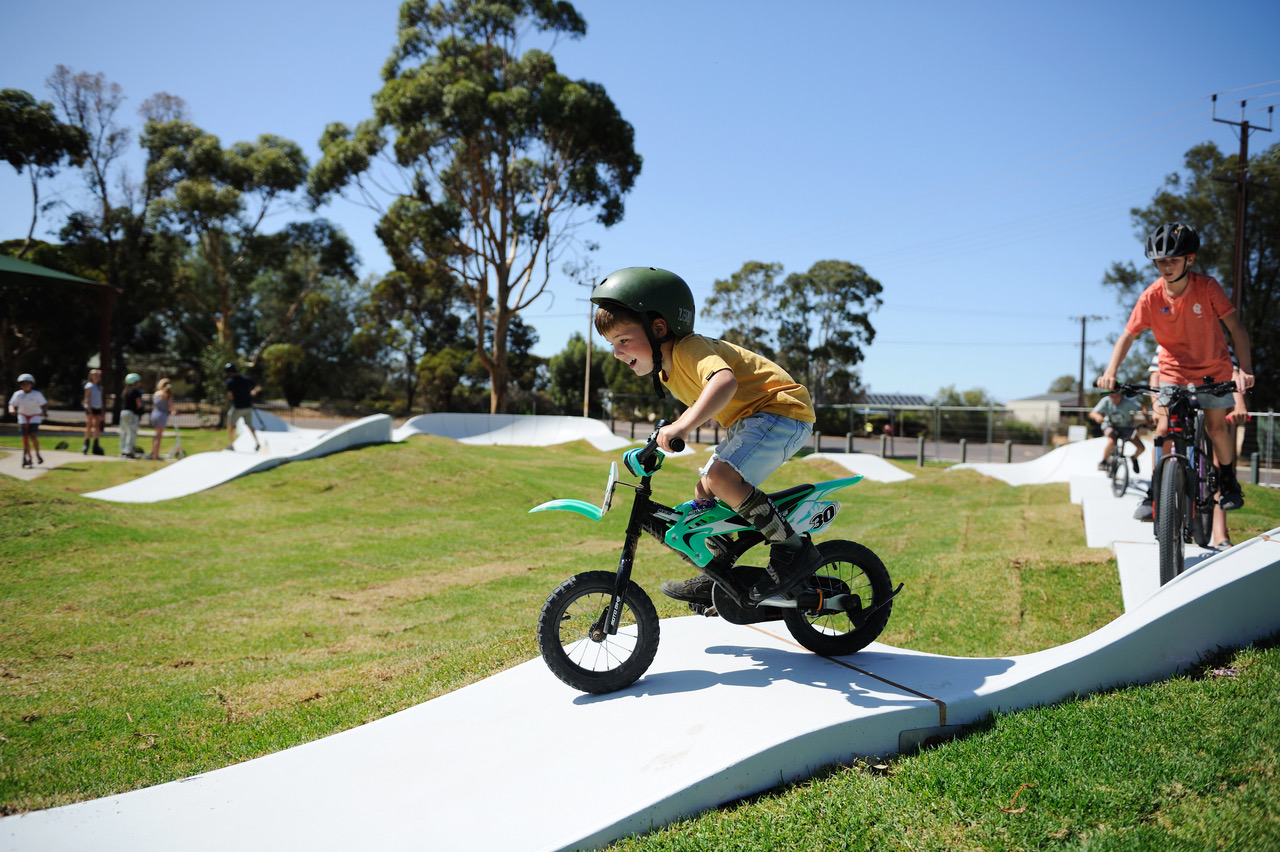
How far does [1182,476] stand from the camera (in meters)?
4.32

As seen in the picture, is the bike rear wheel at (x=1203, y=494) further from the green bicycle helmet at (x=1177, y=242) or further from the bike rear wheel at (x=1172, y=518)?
the green bicycle helmet at (x=1177, y=242)

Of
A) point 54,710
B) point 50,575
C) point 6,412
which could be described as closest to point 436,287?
point 6,412

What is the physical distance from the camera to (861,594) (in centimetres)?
356

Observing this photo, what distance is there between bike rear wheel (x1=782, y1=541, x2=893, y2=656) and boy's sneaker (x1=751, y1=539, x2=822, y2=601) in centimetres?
14

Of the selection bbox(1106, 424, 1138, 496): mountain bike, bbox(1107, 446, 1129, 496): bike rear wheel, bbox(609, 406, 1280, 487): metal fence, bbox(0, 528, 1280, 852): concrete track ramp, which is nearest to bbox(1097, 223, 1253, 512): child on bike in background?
bbox(0, 528, 1280, 852): concrete track ramp

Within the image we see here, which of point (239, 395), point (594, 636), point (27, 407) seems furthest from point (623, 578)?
point (27, 407)

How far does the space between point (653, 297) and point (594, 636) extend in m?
1.51

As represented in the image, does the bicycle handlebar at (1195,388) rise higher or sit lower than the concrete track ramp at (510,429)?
higher

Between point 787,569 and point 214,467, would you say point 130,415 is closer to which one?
point 214,467

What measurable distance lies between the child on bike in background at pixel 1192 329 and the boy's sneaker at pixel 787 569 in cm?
254

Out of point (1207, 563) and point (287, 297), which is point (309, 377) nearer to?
point (287, 297)

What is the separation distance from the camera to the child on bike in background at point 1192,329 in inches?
173

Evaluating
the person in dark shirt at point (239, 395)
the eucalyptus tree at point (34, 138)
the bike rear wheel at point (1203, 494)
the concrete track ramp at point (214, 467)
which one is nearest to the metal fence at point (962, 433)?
the concrete track ramp at point (214, 467)

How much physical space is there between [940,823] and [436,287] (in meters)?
47.3
